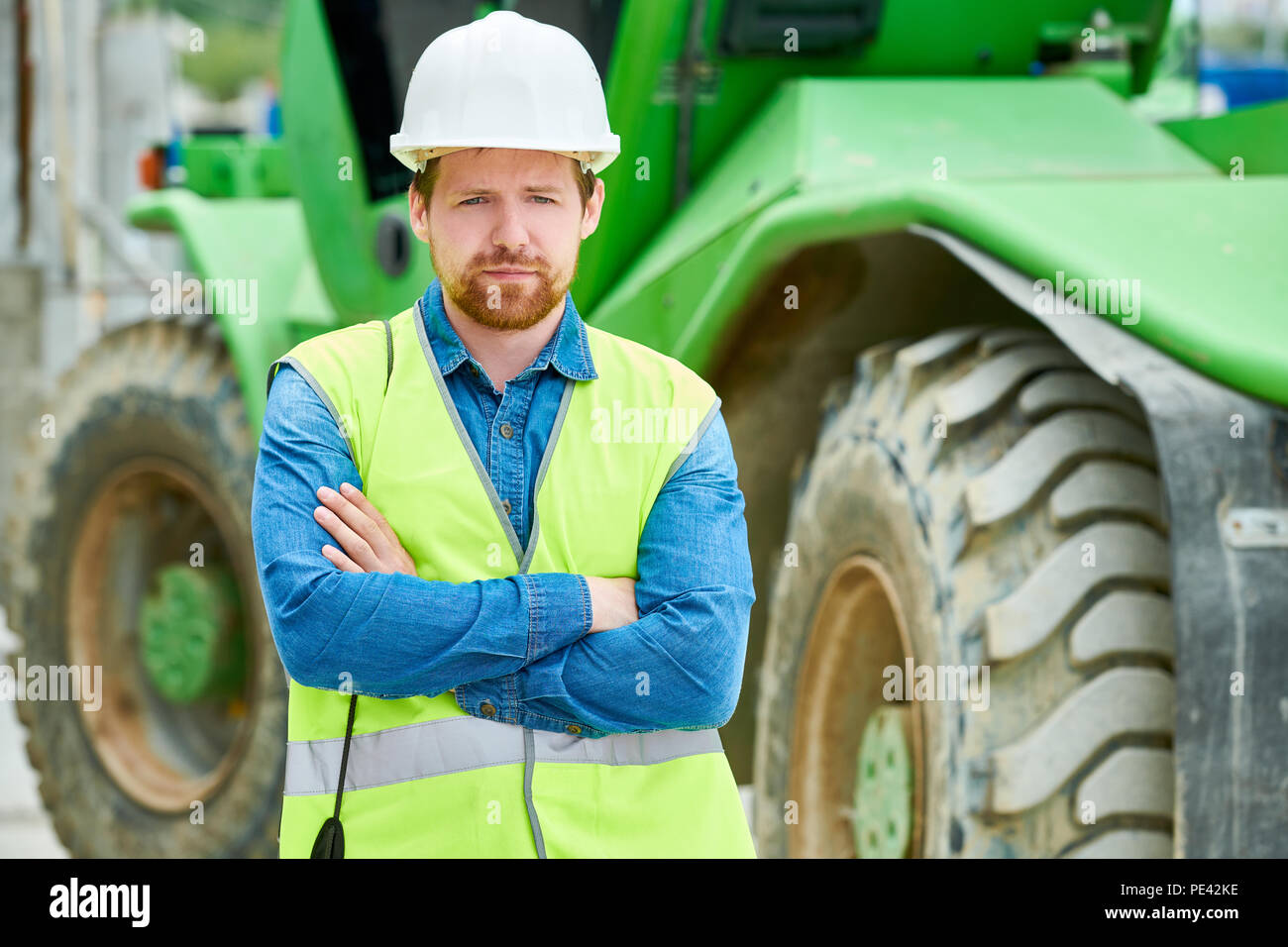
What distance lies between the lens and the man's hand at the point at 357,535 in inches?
75.7

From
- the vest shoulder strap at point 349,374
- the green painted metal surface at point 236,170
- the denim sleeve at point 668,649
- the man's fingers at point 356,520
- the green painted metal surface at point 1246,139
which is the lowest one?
the denim sleeve at point 668,649

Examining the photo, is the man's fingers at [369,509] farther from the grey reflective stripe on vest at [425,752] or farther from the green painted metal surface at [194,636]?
the green painted metal surface at [194,636]

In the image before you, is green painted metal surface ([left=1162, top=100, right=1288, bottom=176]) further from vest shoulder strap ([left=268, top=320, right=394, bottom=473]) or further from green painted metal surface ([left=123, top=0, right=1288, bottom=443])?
vest shoulder strap ([left=268, top=320, right=394, bottom=473])

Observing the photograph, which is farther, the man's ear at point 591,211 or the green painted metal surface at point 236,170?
the green painted metal surface at point 236,170

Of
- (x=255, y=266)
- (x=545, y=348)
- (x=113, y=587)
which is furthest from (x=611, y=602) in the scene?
(x=113, y=587)

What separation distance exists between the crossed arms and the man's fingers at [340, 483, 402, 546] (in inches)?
0.8

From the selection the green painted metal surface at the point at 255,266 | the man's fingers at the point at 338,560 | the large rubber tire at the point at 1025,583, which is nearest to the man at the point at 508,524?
the man's fingers at the point at 338,560

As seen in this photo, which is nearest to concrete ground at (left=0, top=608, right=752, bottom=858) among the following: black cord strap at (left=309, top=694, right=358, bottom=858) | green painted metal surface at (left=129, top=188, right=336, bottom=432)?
green painted metal surface at (left=129, top=188, right=336, bottom=432)

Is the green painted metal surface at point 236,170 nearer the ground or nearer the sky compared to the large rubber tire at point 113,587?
nearer the sky

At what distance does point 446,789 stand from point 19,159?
7.33m

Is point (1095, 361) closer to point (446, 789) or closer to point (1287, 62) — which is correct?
Result: point (446, 789)

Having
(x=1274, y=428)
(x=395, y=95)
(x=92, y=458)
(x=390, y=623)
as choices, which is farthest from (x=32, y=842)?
(x=1274, y=428)

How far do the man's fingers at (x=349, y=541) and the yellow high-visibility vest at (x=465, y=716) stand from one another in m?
0.07

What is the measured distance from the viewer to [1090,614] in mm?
2461
